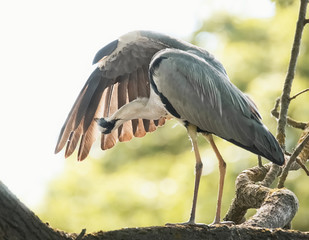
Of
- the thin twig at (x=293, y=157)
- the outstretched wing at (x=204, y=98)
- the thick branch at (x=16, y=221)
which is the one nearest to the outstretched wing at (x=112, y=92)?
the outstretched wing at (x=204, y=98)

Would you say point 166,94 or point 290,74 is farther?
point 166,94

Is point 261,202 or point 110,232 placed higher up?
point 110,232

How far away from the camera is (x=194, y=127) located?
5152mm

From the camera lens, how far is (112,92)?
613 cm

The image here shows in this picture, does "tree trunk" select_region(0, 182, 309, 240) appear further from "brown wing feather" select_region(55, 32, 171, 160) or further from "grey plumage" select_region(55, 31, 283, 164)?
"brown wing feather" select_region(55, 32, 171, 160)

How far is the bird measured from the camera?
4.95 m

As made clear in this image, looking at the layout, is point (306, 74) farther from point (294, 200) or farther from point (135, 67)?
point (294, 200)

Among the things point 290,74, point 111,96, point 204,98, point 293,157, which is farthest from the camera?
point 111,96

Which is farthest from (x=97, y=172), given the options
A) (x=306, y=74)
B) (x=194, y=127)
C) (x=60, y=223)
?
(x=194, y=127)

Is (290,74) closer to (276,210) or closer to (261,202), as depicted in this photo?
(261,202)

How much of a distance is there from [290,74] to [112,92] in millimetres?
2001

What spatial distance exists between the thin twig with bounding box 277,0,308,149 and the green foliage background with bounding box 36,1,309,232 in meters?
3.93

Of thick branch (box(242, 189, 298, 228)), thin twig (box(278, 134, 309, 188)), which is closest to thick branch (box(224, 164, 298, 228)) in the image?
thick branch (box(242, 189, 298, 228))

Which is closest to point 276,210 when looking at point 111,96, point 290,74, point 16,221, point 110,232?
point 290,74
